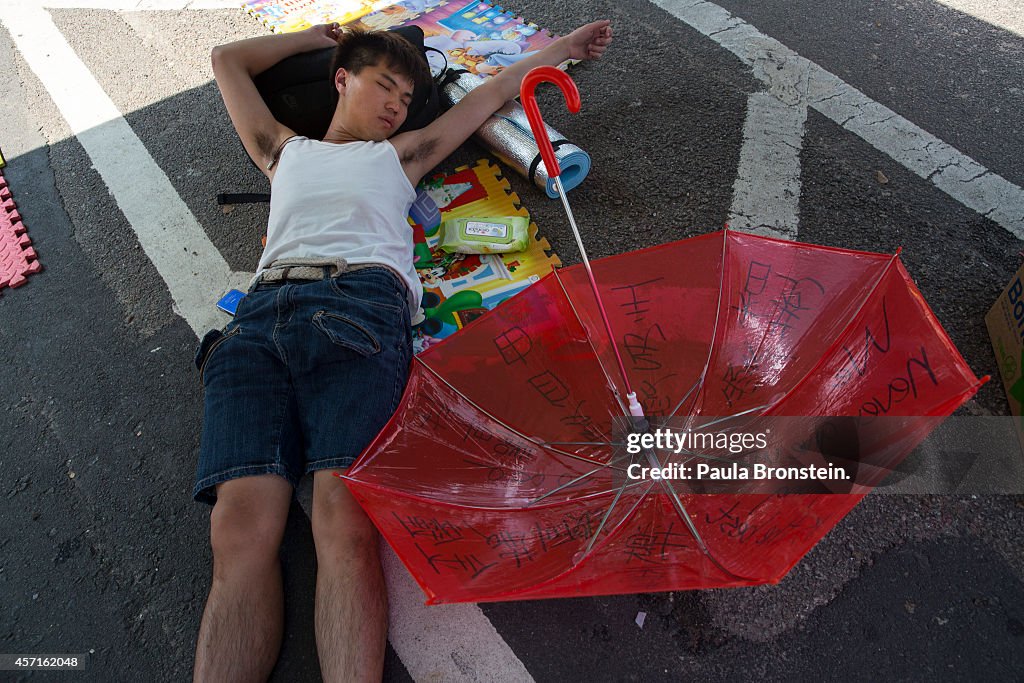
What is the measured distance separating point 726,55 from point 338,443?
3149mm

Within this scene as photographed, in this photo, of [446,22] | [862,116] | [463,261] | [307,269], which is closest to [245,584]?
[307,269]

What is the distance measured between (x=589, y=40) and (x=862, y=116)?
144cm

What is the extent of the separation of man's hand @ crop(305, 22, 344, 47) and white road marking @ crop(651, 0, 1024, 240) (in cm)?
207

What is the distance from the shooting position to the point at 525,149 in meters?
3.24

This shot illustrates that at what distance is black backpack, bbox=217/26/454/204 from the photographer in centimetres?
315

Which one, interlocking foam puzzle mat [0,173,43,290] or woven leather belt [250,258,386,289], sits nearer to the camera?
woven leather belt [250,258,386,289]

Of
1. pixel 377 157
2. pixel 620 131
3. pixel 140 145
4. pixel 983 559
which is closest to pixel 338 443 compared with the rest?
pixel 377 157

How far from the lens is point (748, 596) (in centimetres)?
211

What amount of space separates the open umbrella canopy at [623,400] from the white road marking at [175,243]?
2.01ft

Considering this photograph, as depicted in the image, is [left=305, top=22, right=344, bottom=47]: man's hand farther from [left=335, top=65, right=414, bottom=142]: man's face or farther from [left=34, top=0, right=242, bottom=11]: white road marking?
[left=34, top=0, right=242, bottom=11]: white road marking

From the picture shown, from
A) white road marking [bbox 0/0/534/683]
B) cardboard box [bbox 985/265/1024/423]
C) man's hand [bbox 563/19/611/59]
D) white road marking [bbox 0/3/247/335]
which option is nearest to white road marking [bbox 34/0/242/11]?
white road marking [bbox 0/0/534/683]

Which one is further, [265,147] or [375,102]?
[265,147]

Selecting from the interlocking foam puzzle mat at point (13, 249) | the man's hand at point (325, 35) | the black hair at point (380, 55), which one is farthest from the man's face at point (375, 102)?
the interlocking foam puzzle mat at point (13, 249)

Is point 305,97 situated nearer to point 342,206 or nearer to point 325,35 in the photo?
point 325,35
